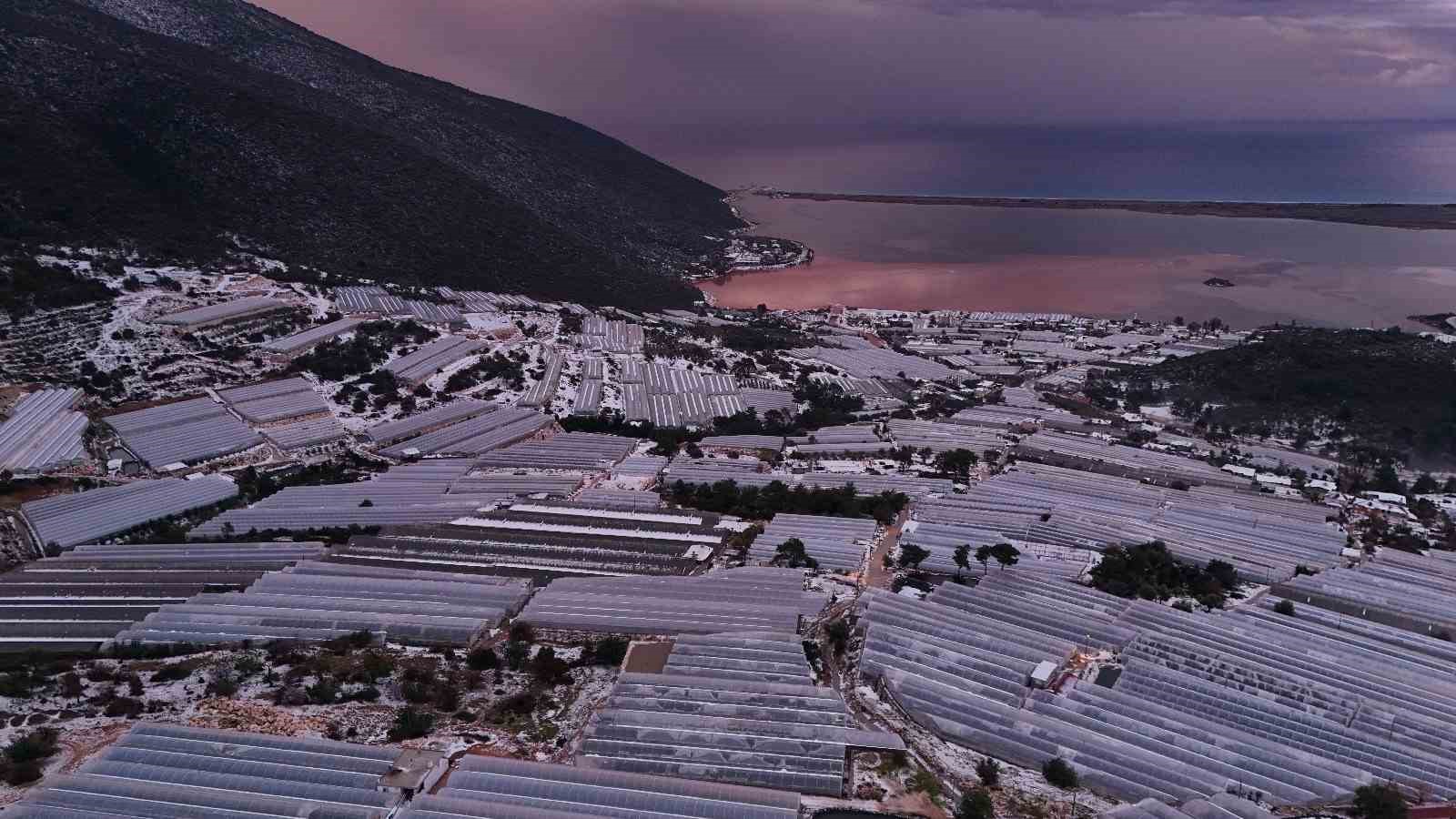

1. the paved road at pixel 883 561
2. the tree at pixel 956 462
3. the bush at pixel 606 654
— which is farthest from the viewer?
the tree at pixel 956 462

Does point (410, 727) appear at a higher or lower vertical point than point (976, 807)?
higher

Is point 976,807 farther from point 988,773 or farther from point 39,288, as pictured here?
point 39,288

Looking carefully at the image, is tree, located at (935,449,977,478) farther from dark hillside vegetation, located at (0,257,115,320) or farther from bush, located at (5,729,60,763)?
dark hillside vegetation, located at (0,257,115,320)

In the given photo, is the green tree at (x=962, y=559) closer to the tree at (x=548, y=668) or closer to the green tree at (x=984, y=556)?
the green tree at (x=984, y=556)

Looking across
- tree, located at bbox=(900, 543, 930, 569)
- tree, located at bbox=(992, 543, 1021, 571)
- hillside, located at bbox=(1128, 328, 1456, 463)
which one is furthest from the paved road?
hillside, located at bbox=(1128, 328, 1456, 463)

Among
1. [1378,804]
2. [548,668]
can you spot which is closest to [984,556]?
[1378,804]

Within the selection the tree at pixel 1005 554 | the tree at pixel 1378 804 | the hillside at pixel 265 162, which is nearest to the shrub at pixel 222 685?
the tree at pixel 1005 554
